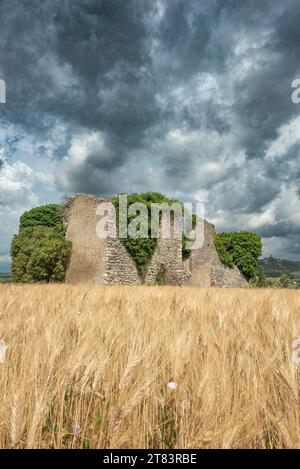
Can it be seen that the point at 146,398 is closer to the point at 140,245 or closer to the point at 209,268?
the point at 140,245

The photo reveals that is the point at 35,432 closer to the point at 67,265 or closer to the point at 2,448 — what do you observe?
the point at 2,448

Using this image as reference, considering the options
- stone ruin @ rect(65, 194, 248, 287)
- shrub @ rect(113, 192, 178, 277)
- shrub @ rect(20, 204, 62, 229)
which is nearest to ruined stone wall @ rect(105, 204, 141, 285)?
stone ruin @ rect(65, 194, 248, 287)

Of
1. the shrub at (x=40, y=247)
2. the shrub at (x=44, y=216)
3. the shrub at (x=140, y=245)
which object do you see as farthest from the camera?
the shrub at (x=44, y=216)

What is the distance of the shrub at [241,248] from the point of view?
24219 mm

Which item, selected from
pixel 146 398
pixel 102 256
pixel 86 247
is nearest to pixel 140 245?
pixel 102 256

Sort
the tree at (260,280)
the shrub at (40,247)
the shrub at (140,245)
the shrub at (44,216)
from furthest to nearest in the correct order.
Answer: the shrub at (44,216) → the shrub at (140,245) → the shrub at (40,247) → the tree at (260,280)

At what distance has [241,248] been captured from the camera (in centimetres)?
2441

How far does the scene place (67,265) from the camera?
1605cm

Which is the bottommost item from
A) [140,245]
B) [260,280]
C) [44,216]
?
[260,280]

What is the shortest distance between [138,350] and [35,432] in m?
0.52

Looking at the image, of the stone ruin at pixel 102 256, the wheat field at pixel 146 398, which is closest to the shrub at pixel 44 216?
the stone ruin at pixel 102 256

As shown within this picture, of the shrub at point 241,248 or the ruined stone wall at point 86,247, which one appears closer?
the ruined stone wall at point 86,247

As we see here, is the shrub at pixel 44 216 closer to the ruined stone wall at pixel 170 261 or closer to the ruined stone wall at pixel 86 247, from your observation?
the ruined stone wall at pixel 86 247
